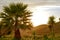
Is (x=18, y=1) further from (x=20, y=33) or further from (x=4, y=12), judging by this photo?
(x=20, y=33)

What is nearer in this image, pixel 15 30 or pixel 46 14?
pixel 15 30

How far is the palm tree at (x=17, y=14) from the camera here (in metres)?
10.4

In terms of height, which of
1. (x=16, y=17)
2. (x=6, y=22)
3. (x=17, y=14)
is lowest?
(x=6, y=22)

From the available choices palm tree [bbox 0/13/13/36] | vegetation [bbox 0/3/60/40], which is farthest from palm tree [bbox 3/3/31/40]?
palm tree [bbox 0/13/13/36]

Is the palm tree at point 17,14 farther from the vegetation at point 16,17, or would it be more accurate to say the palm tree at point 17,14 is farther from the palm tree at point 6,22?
the palm tree at point 6,22

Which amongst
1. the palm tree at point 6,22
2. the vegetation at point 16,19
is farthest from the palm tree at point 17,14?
the palm tree at point 6,22

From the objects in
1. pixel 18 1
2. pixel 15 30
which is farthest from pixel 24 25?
pixel 18 1

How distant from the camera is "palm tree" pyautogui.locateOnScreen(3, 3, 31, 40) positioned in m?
10.4

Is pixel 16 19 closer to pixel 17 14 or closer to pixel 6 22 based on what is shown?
pixel 17 14

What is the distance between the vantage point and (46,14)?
37.4 ft

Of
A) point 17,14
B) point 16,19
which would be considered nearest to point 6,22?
point 16,19

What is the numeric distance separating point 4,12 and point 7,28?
0.89 meters

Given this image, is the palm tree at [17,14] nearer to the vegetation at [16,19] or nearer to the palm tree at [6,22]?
the vegetation at [16,19]

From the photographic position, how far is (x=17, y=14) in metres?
10.3
